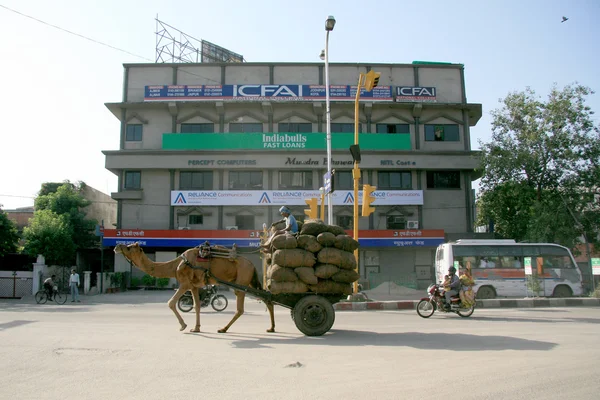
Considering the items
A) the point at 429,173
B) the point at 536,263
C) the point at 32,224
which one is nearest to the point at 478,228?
the point at 429,173

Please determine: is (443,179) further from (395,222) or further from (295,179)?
(295,179)

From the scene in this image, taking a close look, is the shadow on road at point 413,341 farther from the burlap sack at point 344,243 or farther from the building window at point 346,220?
the building window at point 346,220

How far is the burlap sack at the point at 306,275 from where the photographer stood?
9.89 metres

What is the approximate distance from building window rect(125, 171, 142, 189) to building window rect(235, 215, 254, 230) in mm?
8518

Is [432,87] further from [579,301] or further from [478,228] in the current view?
[579,301]

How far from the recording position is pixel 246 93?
3847cm

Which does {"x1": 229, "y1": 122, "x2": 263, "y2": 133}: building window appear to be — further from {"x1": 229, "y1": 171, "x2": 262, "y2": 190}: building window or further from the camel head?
the camel head

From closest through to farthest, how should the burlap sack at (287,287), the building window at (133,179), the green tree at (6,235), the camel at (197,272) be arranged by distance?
the burlap sack at (287,287) → the camel at (197,272) → the green tree at (6,235) → the building window at (133,179)

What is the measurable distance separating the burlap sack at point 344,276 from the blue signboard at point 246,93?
29533mm

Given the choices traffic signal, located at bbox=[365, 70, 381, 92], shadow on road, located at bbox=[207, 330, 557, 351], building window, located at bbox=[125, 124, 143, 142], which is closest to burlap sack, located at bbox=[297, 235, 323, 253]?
shadow on road, located at bbox=[207, 330, 557, 351]

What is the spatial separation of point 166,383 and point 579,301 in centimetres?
1963

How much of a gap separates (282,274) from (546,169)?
25.6m

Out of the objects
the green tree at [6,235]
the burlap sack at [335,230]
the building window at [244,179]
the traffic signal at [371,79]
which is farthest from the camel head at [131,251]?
the building window at [244,179]

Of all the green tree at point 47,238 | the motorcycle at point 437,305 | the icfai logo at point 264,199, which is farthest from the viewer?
the icfai logo at point 264,199
